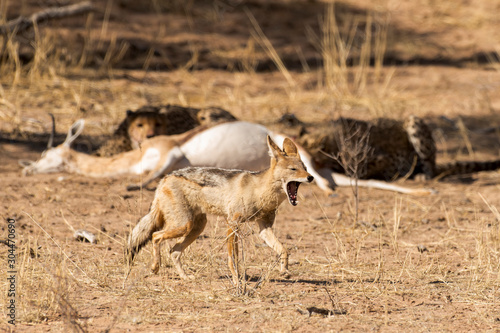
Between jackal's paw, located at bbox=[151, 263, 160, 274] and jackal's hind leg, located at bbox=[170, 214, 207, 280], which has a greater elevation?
jackal's hind leg, located at bbox=[170, 214, 207, 280]

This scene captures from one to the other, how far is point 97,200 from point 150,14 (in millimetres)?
8498

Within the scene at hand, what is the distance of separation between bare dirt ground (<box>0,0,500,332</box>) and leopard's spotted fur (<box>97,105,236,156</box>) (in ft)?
2.48

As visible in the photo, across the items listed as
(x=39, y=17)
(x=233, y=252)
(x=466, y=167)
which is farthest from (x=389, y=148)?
(x=39, y=17)

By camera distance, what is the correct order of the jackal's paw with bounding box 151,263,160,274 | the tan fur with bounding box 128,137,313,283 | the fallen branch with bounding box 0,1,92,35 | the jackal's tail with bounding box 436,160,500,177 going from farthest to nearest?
the fallen branch with bounding box 0,1,92,35, the jackal's tail with bounding box 436,160,500,177, the jackal's paw with bounding box 151,263,160,274, the tan fur with bounding box 128,137,313,283

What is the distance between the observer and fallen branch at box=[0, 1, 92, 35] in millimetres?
10657

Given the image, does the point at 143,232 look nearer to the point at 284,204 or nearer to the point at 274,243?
the point at 274,243

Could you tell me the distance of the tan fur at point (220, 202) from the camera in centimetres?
438

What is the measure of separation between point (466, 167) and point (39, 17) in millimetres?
7322

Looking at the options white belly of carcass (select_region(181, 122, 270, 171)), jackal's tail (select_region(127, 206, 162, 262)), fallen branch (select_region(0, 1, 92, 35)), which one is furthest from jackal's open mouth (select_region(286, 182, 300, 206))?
fallen branch (select_region(0, 1, 92, 35))

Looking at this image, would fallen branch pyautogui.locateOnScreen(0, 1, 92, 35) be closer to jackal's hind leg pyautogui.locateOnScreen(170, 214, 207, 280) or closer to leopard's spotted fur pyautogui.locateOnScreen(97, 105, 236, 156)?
leopard's spotted fur pyautogui.locateOnScreen(97, 105, 236, 156)

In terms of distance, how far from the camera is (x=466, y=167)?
861 cm

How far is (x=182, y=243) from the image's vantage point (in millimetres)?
4781

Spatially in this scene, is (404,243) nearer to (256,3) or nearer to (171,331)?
(171,331)

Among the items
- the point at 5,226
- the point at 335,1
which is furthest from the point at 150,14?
the point at 5,226
